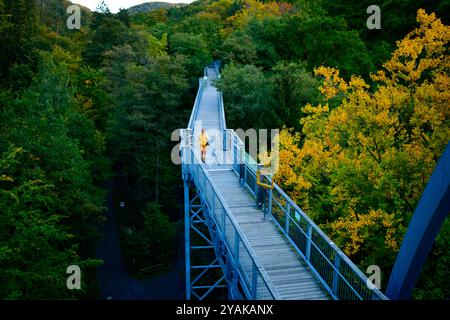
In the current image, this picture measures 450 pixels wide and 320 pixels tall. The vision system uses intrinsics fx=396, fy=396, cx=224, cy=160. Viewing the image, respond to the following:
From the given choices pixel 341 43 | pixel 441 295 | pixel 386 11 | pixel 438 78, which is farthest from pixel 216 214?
pixel 386 11

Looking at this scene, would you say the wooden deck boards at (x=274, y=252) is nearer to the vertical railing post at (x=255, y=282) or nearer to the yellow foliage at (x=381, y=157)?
the vertical railing post at (x=255, y=282)

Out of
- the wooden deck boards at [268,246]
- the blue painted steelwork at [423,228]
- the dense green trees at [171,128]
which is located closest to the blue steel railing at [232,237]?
the wooden deck boards at [268,246]

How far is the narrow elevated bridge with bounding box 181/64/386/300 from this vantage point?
26.0 feet

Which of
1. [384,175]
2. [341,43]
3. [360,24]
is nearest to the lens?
[384,175]

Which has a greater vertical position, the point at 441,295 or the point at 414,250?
the point at 414,250

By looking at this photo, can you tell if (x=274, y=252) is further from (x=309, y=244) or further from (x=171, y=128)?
(x=171, y=128)

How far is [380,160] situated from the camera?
12.8 metres

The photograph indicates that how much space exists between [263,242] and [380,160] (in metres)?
5.23

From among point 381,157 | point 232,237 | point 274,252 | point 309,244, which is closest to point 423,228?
point 309,244

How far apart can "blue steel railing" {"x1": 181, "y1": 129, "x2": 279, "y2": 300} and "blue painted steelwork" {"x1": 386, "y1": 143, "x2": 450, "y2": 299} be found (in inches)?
79.5

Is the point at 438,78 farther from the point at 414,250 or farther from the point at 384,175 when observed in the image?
the point at 414,250
